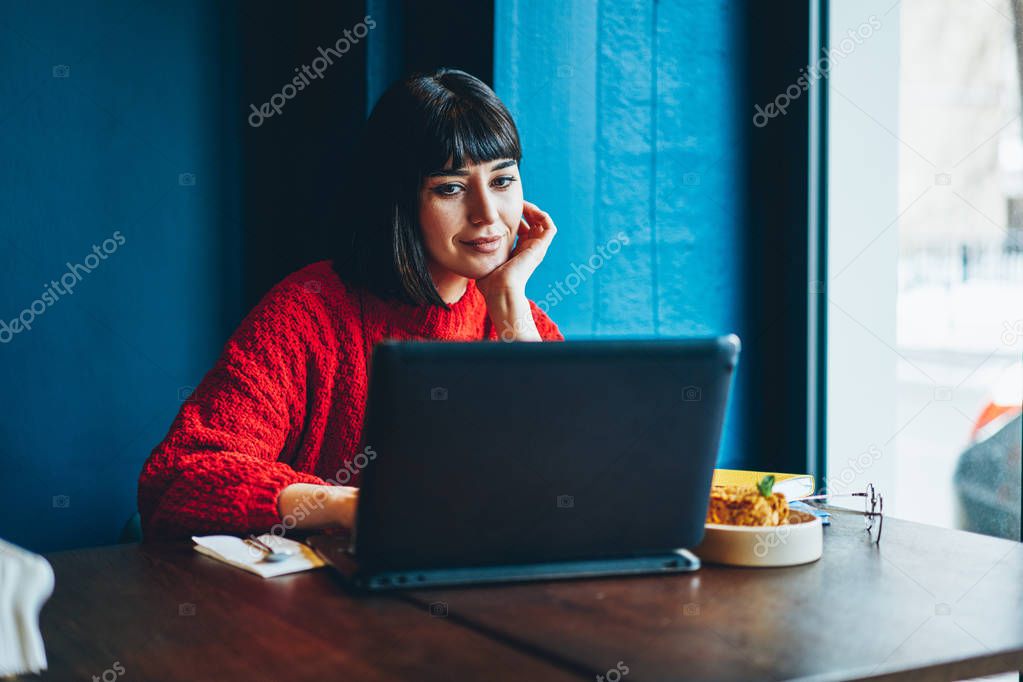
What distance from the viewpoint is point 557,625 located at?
98 cm

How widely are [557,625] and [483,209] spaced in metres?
1.11

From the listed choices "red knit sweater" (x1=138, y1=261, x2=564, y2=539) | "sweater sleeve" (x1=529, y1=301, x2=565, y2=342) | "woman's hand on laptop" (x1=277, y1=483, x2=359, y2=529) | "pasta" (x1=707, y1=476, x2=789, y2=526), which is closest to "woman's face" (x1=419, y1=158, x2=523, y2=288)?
"red knit sweater" (x1=138, y1=261, x2=564, y2=539)

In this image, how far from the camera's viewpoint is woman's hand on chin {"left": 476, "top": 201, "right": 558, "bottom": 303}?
2068 mm

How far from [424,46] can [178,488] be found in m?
1.62

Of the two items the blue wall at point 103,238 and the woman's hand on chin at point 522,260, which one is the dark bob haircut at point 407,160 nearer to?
the woman's hand on chin at point 522,260

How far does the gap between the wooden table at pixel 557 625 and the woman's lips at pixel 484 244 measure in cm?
93

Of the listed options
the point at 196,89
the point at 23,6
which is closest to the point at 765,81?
the point at 196,89

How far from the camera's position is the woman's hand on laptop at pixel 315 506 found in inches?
52.1

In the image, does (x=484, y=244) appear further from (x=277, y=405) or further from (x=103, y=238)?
(x=103, y=238)

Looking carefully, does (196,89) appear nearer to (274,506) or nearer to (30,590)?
(274,506)

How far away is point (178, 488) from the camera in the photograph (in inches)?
56.0

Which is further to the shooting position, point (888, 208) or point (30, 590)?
point (888, 208)

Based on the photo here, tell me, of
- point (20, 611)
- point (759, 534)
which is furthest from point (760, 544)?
point (20, 611)

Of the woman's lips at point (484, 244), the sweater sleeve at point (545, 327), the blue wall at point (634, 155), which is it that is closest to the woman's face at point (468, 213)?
the woman's lips at point (484, 244)
